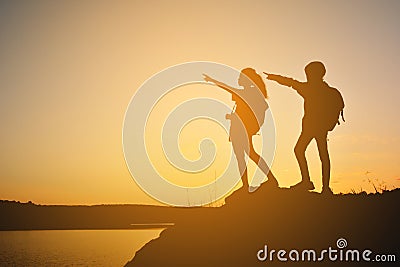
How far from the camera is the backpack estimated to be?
13906 millimetres

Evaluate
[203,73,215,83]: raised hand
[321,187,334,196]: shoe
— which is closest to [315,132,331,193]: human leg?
[321,187,334,196]: shoe

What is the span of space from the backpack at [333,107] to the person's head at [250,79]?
182cm

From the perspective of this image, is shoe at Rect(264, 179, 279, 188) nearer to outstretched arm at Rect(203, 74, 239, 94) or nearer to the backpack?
the backpack

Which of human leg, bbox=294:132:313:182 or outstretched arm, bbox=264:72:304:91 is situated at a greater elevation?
outstretched arm, bbox=264:72:304:91

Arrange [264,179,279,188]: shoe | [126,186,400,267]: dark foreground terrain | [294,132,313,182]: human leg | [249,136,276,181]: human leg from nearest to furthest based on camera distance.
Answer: [126,186,400,267]: dark foreground terrain, [294,132,313,182]: human leg, [249,136,276,181]: human leg, [264,179,279,188]: shoe

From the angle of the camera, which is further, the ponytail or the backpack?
the ponytail

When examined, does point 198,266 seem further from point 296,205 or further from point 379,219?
point 379,219

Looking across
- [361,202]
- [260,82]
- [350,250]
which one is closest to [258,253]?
[350,250]

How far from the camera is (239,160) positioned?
14.3m

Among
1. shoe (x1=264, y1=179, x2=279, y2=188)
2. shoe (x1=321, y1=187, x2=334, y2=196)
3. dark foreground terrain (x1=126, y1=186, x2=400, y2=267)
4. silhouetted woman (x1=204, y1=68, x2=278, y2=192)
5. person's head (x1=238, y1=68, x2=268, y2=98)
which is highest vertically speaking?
person's head (x1=238, y1=68, x2=268, y2=98)

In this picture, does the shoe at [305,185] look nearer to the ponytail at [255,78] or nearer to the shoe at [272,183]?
the shoe at [272,183]

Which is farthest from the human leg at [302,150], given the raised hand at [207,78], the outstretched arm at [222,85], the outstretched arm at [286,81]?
the raised hand at [207,78]

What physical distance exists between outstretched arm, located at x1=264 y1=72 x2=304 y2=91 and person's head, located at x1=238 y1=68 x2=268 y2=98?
0.29 metres

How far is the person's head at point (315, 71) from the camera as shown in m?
13.8
